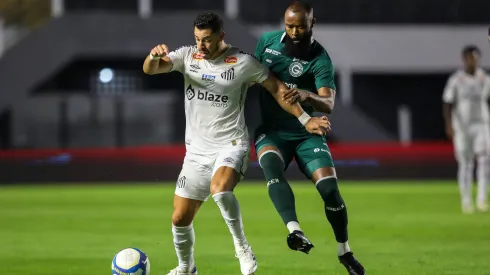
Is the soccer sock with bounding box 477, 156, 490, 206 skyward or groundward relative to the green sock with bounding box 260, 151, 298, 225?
groundward

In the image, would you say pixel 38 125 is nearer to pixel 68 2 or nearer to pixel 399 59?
pixel 68 2

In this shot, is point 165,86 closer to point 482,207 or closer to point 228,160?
point 482,207

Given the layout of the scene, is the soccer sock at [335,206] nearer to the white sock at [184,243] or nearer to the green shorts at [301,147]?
the green shorts at [301,147]

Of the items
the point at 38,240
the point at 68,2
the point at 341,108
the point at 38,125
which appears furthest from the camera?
the point at 68,2

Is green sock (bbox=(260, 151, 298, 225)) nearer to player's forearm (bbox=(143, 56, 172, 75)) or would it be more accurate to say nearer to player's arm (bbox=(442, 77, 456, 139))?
player's forearm (bbox=(143, 56, 172, 75))

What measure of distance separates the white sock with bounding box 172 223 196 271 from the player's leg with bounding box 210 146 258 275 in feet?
1.16

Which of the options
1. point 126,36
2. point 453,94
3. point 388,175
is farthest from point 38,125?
point 453,94

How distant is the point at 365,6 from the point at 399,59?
2.23 m

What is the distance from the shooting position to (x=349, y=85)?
38.4m

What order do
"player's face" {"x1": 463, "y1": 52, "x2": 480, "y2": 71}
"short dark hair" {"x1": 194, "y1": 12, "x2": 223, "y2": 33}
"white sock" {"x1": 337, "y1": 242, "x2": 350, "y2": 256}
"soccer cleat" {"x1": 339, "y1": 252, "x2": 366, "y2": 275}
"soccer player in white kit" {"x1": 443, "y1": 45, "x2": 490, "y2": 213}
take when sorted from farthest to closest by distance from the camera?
1. "soccer player in white kit" {"x1": 443, "y1": 45, "x2": 490, "y2": 213}
2. "player's face" {"x1": 463, "y1": 52, "x2": 480, "y2": 71}
3. "white sock" {"x1": 337, "y1": 242, "x2": 350, "y2": 256}
4. "soccer cleat" {"x1": 339, "y1": 252, "x2": 366, "y2": 275}
5. "short dark hair" {"x1": 194, "y1": 12, "x2": 223, "y2": 33}

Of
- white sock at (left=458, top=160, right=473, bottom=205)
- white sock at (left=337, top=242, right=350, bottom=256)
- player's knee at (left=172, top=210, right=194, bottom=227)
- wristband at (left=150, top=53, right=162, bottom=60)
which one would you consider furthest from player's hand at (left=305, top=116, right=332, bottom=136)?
white sock at (left=458, top=160, right=473, bottom=205)

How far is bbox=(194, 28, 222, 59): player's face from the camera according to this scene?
30.6 ft

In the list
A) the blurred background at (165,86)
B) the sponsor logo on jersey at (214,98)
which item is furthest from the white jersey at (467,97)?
the sponsor logo on jersey at (214,98)

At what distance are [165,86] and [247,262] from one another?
79.5 ft
